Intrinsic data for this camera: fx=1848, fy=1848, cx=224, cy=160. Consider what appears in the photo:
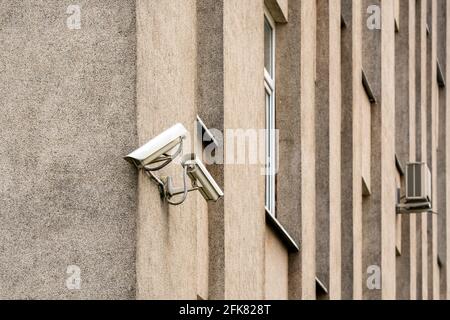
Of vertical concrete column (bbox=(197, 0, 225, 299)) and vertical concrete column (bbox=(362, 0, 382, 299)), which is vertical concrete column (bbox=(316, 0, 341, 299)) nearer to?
vertical concrete column (bbox=(362, 0, 382, 299))

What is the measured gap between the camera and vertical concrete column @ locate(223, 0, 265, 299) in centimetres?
1338

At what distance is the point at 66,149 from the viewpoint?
10602 millimetres

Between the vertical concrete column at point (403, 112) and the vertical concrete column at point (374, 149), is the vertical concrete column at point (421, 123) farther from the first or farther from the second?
the vertical concrete column at point (374, 149)

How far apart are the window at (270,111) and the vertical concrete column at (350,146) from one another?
3862 mm

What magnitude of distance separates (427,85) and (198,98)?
20221 millimetres

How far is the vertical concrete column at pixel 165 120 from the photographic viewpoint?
35.0ft

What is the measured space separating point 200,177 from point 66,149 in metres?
0.95

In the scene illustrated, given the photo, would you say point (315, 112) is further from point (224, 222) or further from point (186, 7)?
point (186, 7)

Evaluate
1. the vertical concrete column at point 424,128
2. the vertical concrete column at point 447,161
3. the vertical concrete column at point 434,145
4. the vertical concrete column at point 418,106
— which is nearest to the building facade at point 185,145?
the vertical concrete column at point 418,106

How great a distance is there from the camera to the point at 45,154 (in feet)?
34.9

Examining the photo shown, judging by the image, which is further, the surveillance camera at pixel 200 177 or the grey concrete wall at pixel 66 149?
the surveillance camera at pixel 200 177

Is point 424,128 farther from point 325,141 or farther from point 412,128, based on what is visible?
point 325,141

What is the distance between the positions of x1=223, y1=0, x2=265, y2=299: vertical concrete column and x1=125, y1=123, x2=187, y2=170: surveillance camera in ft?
8.16

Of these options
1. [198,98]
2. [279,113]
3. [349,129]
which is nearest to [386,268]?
[349,129]
